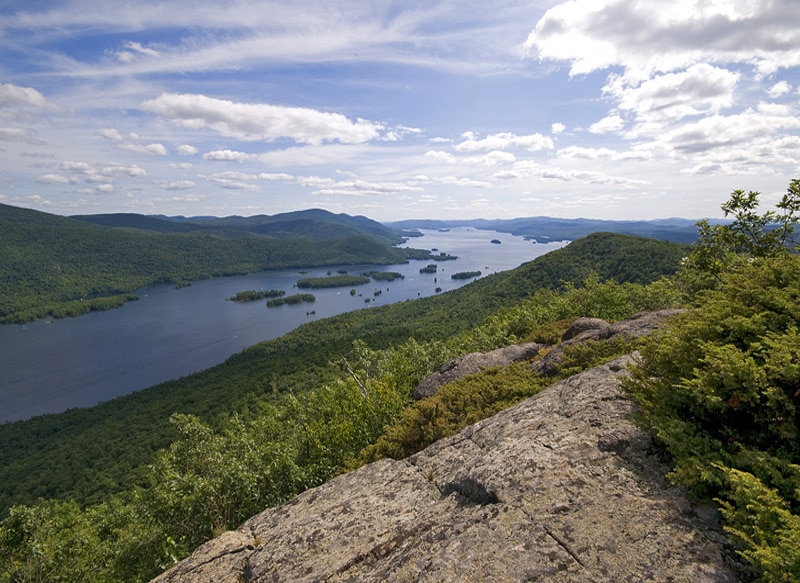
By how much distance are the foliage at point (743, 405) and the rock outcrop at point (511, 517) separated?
0.65 metres

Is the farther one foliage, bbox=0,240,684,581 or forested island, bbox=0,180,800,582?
foliage, bbox=0,240,684,581

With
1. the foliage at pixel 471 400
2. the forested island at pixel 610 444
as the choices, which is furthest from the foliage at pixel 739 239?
the foliage at pixel 471 400

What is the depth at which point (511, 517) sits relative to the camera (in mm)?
6793

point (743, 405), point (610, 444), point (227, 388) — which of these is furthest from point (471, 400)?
point (227, 388)

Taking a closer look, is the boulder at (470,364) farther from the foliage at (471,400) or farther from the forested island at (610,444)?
the foliage at (471,400)

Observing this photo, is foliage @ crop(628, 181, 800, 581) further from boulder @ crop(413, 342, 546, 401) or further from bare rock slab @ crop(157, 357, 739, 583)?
boulder @ crop(413, 342, 546, 401)

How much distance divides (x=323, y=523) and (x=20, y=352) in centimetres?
20432

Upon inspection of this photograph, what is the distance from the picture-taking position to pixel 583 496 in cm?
679

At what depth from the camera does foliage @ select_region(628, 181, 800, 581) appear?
496 centimetres

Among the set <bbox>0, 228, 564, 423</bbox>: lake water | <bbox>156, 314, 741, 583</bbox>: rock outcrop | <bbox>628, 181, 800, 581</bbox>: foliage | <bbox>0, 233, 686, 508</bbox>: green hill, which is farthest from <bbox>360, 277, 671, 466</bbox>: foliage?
<bbox>0, 228, 564, 423</bbox>: lake water

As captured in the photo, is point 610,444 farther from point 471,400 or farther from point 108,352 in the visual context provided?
point 108,352

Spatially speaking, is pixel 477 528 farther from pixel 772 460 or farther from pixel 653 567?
pixel 772 460

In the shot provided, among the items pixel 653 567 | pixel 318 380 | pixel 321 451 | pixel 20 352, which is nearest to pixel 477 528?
pixel 653 567

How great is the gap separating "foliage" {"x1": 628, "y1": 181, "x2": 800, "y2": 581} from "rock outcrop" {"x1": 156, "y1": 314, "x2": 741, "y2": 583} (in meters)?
0.65
